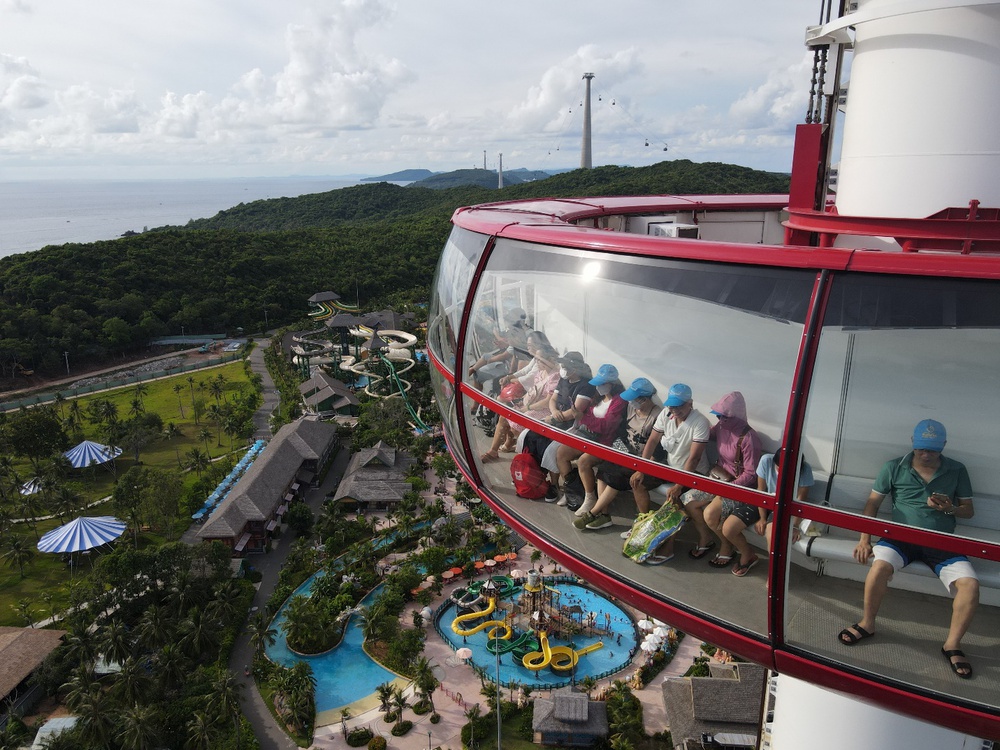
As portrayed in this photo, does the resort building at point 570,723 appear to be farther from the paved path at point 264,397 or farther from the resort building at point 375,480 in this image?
the paved path at point 264,397

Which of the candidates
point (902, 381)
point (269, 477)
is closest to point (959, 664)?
point (902, 381)

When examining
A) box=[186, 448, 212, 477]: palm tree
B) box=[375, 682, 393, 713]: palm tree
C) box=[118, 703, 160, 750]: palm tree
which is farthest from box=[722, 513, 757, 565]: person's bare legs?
box=[186, 448, 212, 477]: palm tree

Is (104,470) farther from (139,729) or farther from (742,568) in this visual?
(742,568)

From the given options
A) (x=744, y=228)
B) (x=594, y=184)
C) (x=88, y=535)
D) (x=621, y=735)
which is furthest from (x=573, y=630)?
(x=594, y=184)

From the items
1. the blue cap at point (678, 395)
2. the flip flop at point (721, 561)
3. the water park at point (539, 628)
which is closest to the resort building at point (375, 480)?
the water park at point (539, 628)

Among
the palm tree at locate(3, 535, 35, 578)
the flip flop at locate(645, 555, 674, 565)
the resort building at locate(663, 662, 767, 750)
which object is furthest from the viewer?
the palm tree at locate(3, 535, 35, 578)

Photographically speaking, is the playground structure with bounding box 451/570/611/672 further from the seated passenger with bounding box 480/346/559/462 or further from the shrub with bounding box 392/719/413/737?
the seated passenger with bounding box 480/346/559/462
